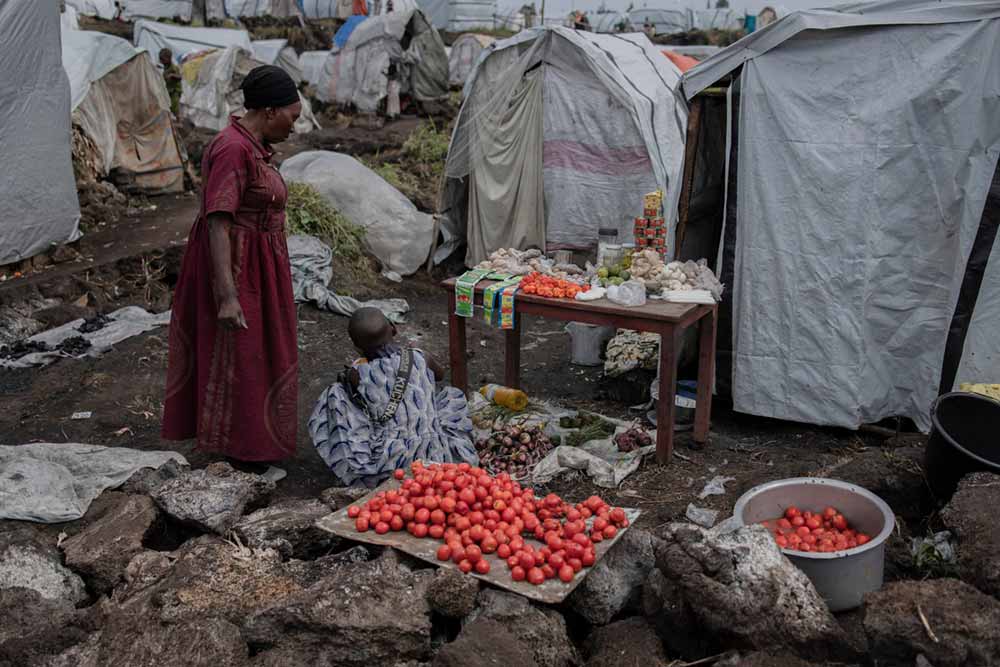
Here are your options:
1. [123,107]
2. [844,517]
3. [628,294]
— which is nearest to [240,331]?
[628,294]

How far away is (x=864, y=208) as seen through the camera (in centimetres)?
469

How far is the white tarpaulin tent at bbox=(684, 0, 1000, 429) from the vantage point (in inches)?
174

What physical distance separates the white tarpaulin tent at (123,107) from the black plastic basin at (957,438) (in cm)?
982

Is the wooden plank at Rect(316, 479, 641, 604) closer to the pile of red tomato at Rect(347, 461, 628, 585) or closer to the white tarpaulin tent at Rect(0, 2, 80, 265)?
the pile of red tomato at Rect(347, 461, 628, 585)

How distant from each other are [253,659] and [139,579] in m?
0.77

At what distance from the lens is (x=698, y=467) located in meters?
4.69

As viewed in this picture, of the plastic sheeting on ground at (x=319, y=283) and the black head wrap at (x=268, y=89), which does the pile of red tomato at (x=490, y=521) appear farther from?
the plastic sheeting on ground at (x=319, y=283)

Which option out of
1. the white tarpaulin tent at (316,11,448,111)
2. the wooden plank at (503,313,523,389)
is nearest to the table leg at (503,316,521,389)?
the wooden plank at (503,313,523,389)

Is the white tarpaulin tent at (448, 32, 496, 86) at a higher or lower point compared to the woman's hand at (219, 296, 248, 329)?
higher

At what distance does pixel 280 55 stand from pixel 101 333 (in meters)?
15.5

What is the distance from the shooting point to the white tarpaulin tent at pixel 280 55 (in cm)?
2032

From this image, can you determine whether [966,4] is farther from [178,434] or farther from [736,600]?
[178,434]

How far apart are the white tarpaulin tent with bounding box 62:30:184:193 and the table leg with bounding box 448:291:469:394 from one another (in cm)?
698

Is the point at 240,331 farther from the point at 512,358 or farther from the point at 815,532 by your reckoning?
the point at 815,532
